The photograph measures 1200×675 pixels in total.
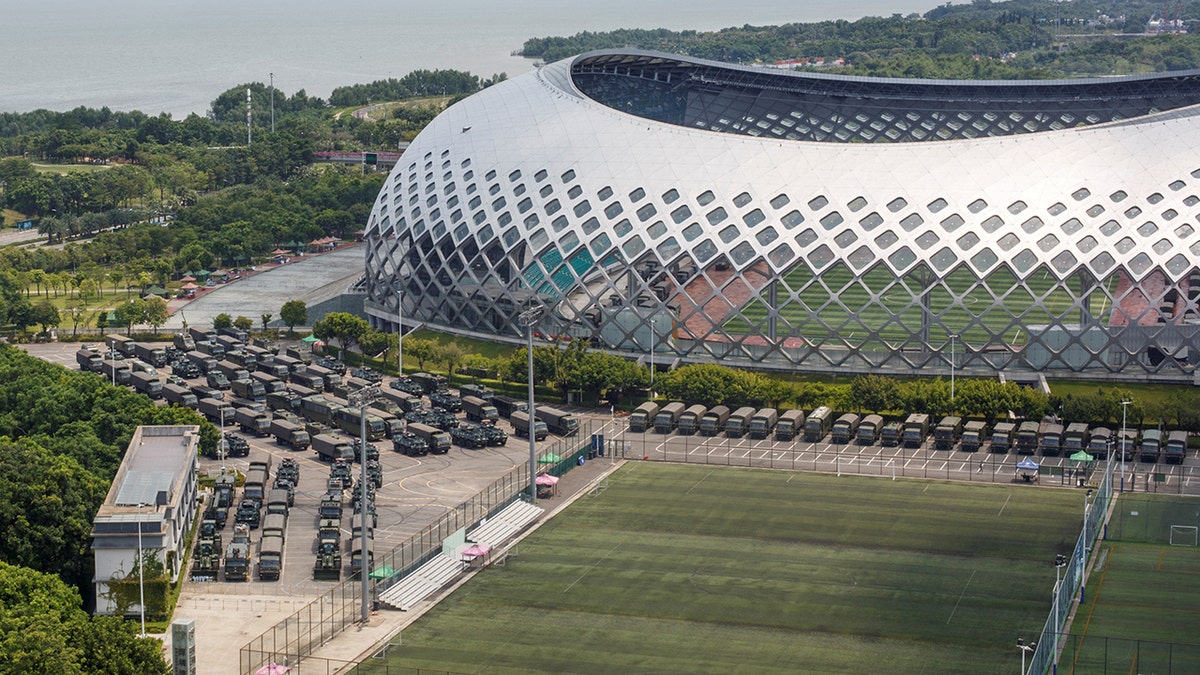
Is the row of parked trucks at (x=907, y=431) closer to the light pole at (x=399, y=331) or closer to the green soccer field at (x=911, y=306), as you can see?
the green soccer field at (x=911, y=306)

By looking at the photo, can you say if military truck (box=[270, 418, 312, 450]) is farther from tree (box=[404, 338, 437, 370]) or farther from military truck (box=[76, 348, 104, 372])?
military truck (box=[76, 348, 104, 372])

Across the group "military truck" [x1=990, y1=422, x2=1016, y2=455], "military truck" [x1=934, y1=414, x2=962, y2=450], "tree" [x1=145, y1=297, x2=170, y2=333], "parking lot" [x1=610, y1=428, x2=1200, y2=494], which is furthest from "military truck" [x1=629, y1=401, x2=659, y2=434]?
"tree" [x1=145, y1=297, x2=170, y2=333]

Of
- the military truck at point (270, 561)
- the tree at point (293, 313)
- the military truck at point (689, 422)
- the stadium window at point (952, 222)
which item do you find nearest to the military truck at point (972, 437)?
the stadium window at point (952, 222)

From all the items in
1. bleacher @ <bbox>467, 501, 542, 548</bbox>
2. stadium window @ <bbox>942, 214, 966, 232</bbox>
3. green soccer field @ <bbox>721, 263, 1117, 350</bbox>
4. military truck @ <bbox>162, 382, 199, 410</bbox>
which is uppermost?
stadium window @ <bbox>942, 214, 966, 232</bbox>

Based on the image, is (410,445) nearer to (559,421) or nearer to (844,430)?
(559,421)

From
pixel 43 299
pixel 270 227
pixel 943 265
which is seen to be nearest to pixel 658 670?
pixel 943 265

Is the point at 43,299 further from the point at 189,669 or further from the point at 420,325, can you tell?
the point at 189,669
